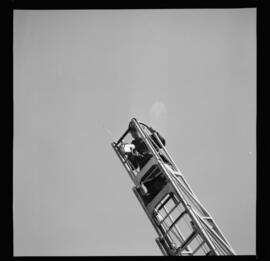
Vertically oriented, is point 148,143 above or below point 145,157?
above

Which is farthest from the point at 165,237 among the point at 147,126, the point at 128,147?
the point at 147,126

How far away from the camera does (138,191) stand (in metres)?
11.0

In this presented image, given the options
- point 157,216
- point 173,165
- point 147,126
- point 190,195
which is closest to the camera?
point 157,216

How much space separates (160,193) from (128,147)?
2562 millimetres

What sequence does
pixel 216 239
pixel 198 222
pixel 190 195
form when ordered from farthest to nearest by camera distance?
1. pixel 190 195
2. pixel 216 239
3. pixel 198 222

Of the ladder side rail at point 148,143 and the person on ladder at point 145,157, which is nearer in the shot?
the person on ladder at point 145,157

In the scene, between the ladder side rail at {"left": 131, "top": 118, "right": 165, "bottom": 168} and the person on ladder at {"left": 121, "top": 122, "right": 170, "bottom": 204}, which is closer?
the person on ladder at {"left": 121, "top": 122, "right": 170, "bottom": 204}

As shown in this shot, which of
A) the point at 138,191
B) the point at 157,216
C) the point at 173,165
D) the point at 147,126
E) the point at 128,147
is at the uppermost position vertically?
the point at 147,126
